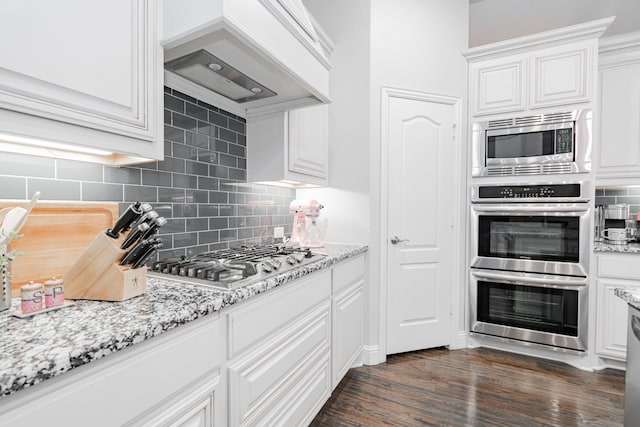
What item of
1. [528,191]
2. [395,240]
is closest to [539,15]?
[528,191]

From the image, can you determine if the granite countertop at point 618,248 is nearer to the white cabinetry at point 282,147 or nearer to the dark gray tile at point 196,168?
the white cabinetry at point 282,147

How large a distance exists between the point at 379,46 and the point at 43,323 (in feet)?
8.49

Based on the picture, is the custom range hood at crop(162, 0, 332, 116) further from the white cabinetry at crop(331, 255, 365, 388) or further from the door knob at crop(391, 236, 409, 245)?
the door knob at crop(391, 236, 409, 245)

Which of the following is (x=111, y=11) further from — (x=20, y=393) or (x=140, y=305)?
(x=20, y=393)

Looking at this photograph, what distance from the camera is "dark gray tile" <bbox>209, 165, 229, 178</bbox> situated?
1767 millimetres

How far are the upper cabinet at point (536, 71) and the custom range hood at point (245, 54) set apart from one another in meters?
1.67

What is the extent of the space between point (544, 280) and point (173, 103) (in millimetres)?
2883

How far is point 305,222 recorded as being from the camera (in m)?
2.20

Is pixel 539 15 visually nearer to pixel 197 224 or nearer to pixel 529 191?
pixel 529 191

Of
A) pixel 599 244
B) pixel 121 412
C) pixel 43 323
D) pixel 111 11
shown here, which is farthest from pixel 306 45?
pixel 599 244

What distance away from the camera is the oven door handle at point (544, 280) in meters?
2.38

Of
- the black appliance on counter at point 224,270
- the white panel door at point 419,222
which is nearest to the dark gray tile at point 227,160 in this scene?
the black appliance on counter at point 224,270

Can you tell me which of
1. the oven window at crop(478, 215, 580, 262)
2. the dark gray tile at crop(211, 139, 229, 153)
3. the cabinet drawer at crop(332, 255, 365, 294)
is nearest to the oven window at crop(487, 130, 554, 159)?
the oven window at crop(478, 215, 580, 262)

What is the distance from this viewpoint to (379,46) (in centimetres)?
245
